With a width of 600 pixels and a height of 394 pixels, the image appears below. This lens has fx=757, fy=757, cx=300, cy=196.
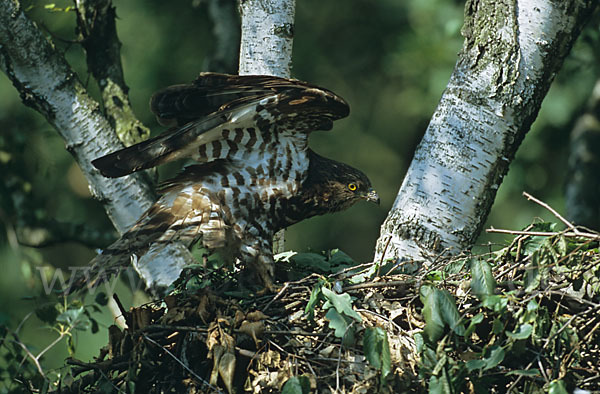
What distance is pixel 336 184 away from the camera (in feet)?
14.3

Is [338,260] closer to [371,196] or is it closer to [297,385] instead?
[371,196]

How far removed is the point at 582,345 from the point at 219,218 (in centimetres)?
180

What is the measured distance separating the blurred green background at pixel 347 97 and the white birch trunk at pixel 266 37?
181 cm

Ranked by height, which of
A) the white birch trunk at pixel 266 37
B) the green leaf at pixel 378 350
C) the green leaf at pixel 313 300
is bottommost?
the green leaf at pixel 378 350

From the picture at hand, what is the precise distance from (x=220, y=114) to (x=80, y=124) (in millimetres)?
1181

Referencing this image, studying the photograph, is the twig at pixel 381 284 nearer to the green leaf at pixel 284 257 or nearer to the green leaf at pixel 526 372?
the green leaf at pixel 526 372

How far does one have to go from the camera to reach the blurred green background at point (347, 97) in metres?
6.18

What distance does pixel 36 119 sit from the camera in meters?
6.32

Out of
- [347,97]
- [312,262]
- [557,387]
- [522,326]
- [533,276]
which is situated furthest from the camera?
[347,97]

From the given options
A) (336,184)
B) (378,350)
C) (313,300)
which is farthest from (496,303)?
(336,184)

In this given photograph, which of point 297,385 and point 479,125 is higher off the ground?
point 479,125

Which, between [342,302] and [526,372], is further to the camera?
[342,302]

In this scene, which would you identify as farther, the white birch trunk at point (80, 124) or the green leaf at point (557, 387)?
the white birch trunk at point (80, 124)

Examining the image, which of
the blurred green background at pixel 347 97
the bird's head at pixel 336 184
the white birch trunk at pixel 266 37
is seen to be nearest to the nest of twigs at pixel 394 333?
the bird's head at pixel 336 184
